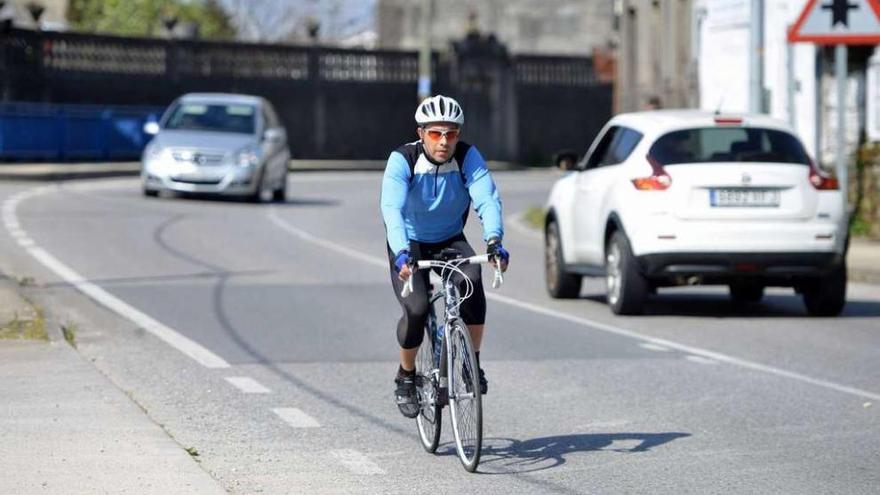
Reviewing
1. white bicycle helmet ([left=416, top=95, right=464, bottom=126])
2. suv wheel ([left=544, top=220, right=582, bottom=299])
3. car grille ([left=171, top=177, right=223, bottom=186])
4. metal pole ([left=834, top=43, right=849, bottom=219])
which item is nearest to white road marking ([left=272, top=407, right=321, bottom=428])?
white bicycle helmet ([left=416, top=95, right=464, bottom=126])

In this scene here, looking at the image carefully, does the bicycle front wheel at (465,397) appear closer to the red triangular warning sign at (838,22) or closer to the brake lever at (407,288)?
the brake lever at (407,288)

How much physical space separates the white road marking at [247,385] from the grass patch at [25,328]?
5.53 ft

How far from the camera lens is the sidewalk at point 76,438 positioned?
7930 mm

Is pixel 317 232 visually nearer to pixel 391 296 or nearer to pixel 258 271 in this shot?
pixel 258 271

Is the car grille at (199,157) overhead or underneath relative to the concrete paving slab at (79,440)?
overhead

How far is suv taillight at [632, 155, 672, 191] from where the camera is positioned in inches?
610

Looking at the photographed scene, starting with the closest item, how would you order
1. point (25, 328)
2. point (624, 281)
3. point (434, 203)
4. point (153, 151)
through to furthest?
point (434, 203)
point (25, 328)
point (624, 281)
point (153, 151)

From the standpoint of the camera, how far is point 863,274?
19.9 m

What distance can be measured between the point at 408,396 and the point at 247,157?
73.4 ft

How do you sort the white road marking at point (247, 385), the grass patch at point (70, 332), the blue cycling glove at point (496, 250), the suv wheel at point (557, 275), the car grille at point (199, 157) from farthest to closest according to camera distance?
the car grille at point (199, 157) → the suv wheel at point (557, 275) → the grass patch at point (70, 332) → the white road marking at point (247, 385) → the blue cycling glove at point (496, 250)

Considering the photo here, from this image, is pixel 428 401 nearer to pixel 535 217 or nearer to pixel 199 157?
pixel 535 217

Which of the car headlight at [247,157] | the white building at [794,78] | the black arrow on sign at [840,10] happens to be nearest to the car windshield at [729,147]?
the black arrow on sign at [840,10]

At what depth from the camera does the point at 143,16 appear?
74.4m

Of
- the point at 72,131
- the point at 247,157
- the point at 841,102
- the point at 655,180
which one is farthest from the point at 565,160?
the point at 72,131
